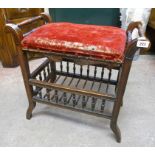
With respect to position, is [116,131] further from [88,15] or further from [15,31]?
[88,15]

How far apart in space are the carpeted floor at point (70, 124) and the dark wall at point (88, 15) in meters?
1.00

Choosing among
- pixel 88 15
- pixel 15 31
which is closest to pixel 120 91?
pixel 15 31

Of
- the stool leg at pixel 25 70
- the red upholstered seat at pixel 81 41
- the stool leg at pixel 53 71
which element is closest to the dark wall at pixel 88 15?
the stool leg at pixel 53 71

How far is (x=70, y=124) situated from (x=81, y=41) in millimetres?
658

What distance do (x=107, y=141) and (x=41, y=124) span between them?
49cm

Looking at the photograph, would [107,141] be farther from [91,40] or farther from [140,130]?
[91,40]

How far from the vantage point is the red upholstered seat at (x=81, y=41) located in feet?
2.85

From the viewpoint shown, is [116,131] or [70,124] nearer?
[116,131]

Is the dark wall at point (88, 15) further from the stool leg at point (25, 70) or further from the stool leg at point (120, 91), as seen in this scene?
the stool leg at point (120, 91)

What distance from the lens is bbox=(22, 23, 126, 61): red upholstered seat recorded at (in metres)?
0.87

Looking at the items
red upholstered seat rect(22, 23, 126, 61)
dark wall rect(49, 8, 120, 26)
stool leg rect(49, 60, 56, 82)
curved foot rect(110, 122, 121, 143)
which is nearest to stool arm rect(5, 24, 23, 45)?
red upholstered seat rect(22, 23, 126, 61)

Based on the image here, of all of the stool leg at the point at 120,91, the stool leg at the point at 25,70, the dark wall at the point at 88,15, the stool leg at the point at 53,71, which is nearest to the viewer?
the stool leg at the point at 120,91

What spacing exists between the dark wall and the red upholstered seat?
1.11 m

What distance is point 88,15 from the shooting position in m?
2.12
